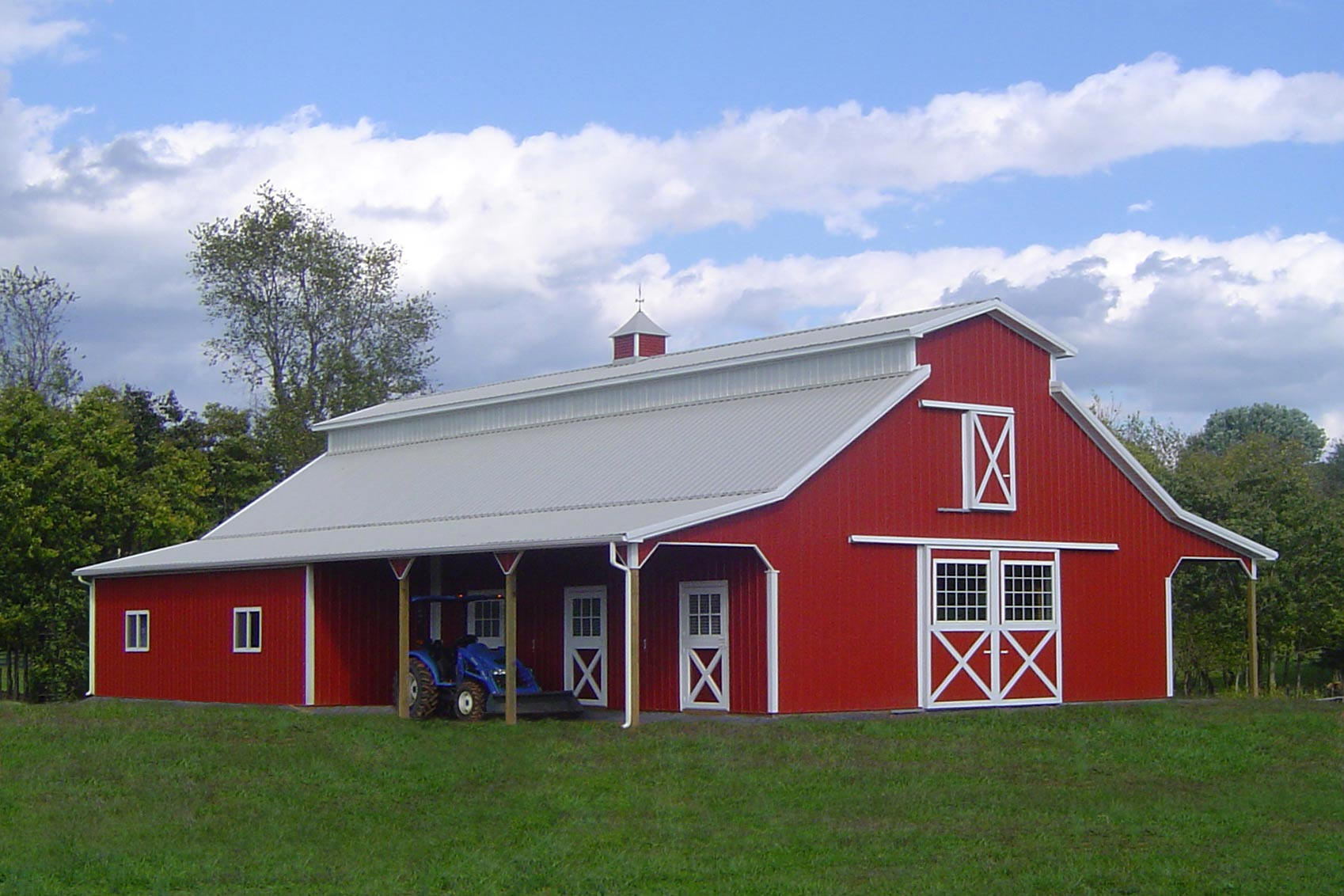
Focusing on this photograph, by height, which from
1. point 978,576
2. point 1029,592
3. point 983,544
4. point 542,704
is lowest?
point 542,704

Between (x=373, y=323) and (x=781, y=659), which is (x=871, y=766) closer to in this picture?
(x=781, y=659)

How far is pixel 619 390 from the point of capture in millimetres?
31562

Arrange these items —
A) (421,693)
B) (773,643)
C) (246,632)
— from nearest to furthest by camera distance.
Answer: (773,643)
(421,693)
(246,632)

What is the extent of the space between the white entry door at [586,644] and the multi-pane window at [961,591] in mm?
5214

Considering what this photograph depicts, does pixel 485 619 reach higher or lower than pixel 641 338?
lower

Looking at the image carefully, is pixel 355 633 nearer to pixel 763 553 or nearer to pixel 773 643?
pixel 773 643

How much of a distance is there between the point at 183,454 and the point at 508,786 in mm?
31940

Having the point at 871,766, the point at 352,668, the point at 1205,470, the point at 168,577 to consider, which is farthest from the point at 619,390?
the point at 1205,470

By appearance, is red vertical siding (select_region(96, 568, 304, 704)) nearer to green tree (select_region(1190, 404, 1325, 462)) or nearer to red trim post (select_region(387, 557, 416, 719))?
red trim post (select_region(387, 557, 416, 719))

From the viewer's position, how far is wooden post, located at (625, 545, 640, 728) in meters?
22.0

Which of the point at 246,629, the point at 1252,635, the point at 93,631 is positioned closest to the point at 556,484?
the point at 246,629

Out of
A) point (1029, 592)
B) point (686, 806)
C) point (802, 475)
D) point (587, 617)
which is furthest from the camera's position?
point (587, 617)

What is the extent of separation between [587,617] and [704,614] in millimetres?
3227

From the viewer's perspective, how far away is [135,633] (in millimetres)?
33094
